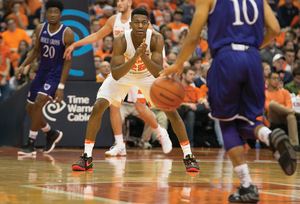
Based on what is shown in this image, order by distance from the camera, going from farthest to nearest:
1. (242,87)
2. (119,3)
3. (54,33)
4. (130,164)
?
1. (54,33)
2. (119,3)
3. (130,164)
4. (242,87)

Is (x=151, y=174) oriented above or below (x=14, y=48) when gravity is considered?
below

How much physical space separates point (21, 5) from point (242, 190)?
1335 centimetres

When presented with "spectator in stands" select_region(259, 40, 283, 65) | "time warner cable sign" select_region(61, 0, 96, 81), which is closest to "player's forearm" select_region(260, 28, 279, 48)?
"time warner cable sign" select_region(61, 0, 96, 81)

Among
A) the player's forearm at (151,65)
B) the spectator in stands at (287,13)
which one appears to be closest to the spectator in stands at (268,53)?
the spectator in stands at (287,13)

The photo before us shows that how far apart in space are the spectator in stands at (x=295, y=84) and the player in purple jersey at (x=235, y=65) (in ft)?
26.6

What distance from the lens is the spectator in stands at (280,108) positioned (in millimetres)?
10977

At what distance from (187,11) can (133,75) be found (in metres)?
10.6

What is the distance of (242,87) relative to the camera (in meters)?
3.98

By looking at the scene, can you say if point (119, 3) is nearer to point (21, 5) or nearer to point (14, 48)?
point (14, 48)

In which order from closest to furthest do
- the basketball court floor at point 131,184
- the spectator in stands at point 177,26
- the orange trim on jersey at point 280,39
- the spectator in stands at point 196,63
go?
the basketball court floor at point 131,184 → the spectator in stands at point 196,63 → the spectator in stands at point 177,26 → the orange trim on jersey at point 280,39

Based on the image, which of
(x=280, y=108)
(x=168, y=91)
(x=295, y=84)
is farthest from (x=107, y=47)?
(x=168, y=91)

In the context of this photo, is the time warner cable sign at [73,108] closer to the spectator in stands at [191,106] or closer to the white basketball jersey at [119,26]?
the spectator in stands at [191,106]

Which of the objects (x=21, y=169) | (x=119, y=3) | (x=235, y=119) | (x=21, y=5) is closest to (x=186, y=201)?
(x=235, y=119)

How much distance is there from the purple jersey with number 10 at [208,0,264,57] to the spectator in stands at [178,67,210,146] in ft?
22.7
